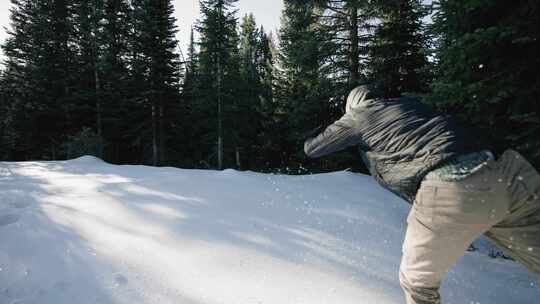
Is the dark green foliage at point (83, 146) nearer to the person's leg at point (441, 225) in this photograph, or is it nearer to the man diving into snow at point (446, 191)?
the man diving into snow at point (446, 191)

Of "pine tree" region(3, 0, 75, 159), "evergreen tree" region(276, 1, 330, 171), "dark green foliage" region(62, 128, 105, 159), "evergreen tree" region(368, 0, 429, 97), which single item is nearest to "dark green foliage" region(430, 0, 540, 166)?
"evergreen tree" region(368, 0, 429, 97)

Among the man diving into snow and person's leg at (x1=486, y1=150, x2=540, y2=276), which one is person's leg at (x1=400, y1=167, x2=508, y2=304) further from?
person's leg at (x1=486, y1=150, x2=540, y2=276)

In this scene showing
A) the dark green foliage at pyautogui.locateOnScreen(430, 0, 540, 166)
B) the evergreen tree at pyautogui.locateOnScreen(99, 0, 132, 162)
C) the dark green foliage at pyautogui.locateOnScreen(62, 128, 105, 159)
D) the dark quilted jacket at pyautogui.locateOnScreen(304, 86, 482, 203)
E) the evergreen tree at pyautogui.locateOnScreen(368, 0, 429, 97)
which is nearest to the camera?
the dark quilted jacket at pyautogui.locateOnScreen(304, 86, 482, 203)

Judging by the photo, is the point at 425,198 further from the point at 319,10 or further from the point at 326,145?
the point at 319,10

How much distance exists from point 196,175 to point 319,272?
316 cm

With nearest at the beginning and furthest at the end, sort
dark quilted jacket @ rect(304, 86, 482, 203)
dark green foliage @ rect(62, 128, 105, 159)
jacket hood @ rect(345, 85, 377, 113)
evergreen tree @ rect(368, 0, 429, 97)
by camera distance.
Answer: dark quilted jacket @ rect(304, 86, 482, 203) < jacket hood @ rect(345, 85, 377, 113) < evergreen tree @ rect(368, 0, 429, 97) < dark green foliage @ rect(62, 128, 105, 159)

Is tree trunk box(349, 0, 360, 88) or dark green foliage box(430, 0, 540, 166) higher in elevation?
tree trunk box(349, 0, 360, 88)

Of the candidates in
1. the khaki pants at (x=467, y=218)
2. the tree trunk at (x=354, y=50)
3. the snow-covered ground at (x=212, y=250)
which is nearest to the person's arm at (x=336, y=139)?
the khaki pants at (x=467, y=218)

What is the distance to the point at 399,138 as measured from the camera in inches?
69.9

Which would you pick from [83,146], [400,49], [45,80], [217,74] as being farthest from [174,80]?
[400,49]

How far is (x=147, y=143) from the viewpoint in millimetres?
17562

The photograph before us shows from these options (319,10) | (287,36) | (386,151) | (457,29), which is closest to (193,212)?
(386,151)

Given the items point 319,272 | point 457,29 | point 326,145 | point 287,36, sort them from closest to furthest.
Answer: point 326,145
point 319,272
point 457,29
point 287,36

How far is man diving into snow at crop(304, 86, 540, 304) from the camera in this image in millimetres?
1503
